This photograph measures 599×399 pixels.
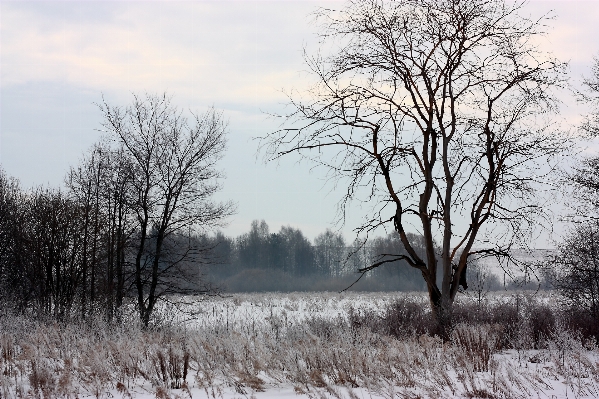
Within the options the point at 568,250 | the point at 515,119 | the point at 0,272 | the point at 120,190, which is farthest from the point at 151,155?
the point at 568,250

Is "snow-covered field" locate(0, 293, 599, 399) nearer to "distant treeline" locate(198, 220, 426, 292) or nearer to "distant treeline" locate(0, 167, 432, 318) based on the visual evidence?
"distant treeline" locate(0, 167, 432, 318)

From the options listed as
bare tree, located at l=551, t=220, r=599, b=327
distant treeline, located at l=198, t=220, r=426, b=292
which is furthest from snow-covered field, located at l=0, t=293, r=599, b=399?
distant treeline, located at l=198, t=220, r=426, b=292

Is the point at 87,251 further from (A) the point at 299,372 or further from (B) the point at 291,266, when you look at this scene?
(B) the point at 291,266

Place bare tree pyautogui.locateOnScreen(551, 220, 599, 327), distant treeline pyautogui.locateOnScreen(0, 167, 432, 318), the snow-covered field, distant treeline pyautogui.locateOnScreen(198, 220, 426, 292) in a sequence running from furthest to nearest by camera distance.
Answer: distant treeline pyautogui.locateOnScreen(198, 220, 426, 292) < distant treeline pyautogui.locateOnScreen(0, 167, 432, 318) < bare tree pyautogui.locateOnScreen(551, 220, 599, 327) < the snow-covered field

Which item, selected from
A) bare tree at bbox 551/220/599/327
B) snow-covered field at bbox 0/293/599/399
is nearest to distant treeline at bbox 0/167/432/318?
bare tree at bbox 551/220/599/327

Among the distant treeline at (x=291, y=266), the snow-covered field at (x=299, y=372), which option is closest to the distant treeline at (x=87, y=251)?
the snow-covered field at (x=299, y=372)

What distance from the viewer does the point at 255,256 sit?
9250 centimetres

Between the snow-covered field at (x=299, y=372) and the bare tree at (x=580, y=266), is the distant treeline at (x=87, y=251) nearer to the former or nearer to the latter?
the bare tree at (x=580, y=266)

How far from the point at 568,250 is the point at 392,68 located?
32.6ft

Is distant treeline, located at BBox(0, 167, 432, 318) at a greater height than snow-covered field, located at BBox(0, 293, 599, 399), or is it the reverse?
distant treeline, located at BBox(0, 167, 432, 318)

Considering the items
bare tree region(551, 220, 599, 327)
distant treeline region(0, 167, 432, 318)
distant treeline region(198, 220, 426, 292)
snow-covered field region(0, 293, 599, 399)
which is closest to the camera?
snow-covered field region(0, 293, 599, 399)

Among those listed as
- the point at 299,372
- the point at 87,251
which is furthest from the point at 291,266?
the point at 299,372

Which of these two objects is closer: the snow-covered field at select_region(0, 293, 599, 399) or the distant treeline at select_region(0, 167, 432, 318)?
the snow-covered field at select_region(0, 293, 599, 399)

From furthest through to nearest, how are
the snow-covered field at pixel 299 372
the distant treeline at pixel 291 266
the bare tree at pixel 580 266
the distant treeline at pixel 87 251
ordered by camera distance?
the distant treeline at pixel 291 266 → the distant treeline at pixel 87 251 → the bare tree at pixel 580 266 → the snow-covered field at pixel 299 372
